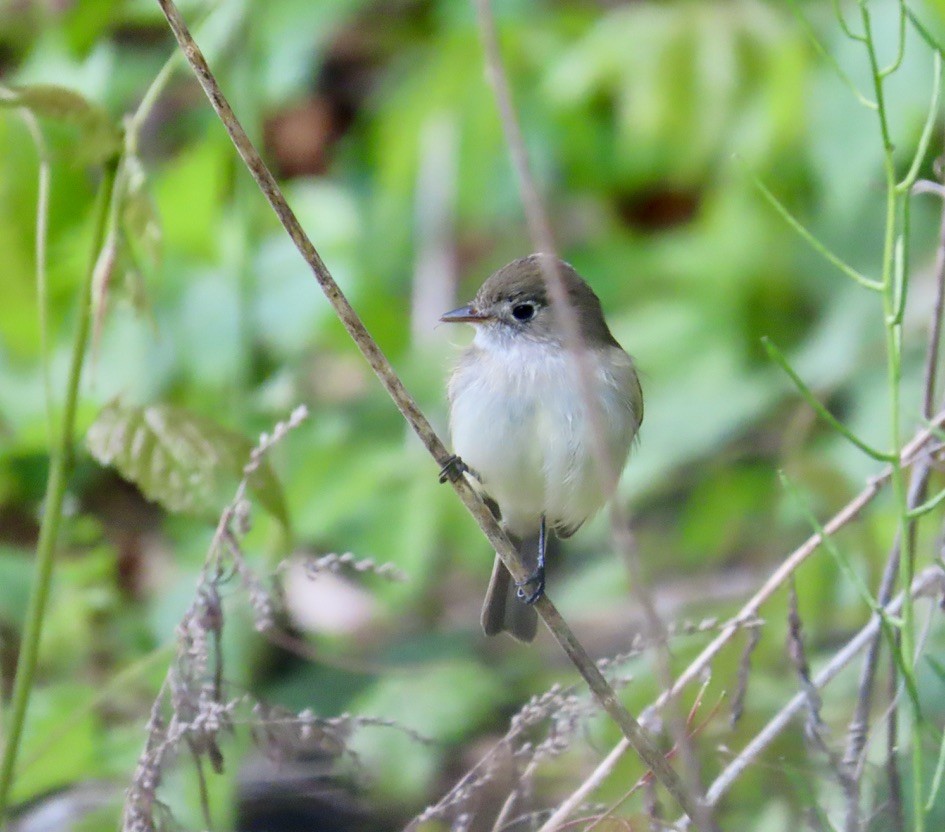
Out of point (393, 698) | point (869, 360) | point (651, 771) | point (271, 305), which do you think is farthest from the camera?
point (271, 305)

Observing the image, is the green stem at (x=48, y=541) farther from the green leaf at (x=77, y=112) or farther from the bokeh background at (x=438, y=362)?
the bokeh background at (x=438, y=362)

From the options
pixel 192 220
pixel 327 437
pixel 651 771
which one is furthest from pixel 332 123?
pixel 651 771

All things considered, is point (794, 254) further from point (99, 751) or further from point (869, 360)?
point (99, 751)

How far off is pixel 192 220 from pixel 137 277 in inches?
102

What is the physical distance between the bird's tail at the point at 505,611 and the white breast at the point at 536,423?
6.5 inches

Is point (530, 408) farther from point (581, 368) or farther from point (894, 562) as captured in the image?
point (581, 368)

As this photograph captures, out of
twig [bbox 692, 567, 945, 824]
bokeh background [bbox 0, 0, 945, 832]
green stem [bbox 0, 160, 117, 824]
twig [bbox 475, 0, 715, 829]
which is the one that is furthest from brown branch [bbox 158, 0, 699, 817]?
bokeh background [bbox 0, 0, 945, 832]

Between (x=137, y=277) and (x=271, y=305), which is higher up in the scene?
(x=271, y=305)

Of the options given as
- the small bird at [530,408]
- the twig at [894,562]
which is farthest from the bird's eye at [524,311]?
the twig at [894,562]

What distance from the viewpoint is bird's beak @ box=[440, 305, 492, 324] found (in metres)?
2.76

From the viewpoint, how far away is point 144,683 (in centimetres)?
362

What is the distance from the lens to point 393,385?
1631mm

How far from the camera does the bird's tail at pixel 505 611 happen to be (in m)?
2.76

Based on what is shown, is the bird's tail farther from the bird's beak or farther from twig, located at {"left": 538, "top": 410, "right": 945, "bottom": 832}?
twig, located at {"left": 538, "top": 410, "right": 945, "bottom": 832}
